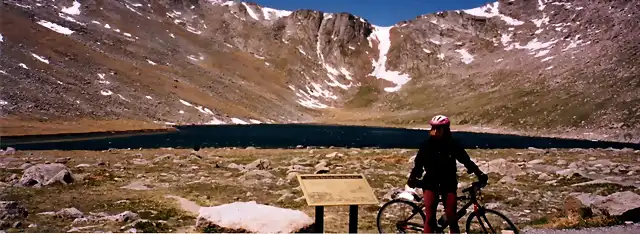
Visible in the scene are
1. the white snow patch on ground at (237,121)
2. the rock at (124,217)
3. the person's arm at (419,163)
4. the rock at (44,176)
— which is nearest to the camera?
the person's arm at (419,163)

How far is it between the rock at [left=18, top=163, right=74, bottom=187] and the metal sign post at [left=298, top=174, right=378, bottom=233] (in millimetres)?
17674

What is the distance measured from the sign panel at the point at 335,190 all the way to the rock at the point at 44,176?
1774 centimetres

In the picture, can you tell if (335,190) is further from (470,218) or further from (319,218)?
(470,218)

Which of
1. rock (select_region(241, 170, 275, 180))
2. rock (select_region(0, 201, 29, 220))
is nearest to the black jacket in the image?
rock (select_region(0, 201, 29, 220))

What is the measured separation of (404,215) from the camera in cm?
1312

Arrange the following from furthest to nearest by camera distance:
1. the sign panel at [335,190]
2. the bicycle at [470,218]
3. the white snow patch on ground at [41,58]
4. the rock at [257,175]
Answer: the white snow patch on ground at [41,58] → the rock at [257,175] → the sign panel at [335,190] → the bicycle at [470,218]

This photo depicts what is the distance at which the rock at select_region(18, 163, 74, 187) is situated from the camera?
2466 cm

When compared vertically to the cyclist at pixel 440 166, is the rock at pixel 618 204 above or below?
below

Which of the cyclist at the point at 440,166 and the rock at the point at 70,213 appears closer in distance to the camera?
the cyclist at the point at 440,166

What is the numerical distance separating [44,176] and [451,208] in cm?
2168

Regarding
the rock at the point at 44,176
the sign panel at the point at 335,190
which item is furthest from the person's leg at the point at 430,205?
the rock at the point at 44,176

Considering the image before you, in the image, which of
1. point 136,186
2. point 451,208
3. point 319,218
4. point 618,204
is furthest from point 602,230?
point 136,186

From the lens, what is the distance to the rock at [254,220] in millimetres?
13797

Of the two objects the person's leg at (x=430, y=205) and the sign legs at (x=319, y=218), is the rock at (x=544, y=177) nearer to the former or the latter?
the person's leg at (x=430, y=205)
